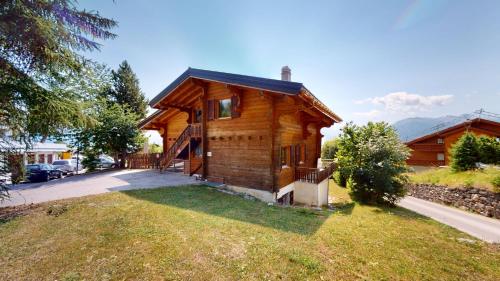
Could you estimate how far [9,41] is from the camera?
17.3 feet

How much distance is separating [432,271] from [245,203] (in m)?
6.00

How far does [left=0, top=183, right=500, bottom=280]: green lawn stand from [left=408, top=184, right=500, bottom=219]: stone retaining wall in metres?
8.37

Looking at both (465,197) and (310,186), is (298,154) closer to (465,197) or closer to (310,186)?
(310,186)

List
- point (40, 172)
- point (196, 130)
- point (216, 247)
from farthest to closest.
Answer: point (40, 172) < point (196, 130) < point (216, 247)

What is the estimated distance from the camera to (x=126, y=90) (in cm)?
3181

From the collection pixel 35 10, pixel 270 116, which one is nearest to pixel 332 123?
pixel 270 116

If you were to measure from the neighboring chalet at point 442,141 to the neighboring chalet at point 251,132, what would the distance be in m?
19.5

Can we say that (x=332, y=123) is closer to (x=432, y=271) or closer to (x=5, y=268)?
(x=432, y=271)

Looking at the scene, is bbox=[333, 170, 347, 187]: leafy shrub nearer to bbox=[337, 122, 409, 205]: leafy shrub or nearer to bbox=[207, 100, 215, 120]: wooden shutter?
bbox=[337, 122, 409, 205]: leafy shrub

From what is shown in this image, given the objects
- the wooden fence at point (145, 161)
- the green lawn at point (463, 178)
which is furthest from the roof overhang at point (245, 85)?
the green lawn at point (463, 178)

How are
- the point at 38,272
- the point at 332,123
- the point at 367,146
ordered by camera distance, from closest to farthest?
the point at 38,272, the point at 367,146, the point at 332,123

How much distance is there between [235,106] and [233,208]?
5.51m

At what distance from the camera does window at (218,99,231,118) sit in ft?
37.6

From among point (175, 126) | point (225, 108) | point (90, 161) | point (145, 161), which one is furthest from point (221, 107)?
point (90, 161)
